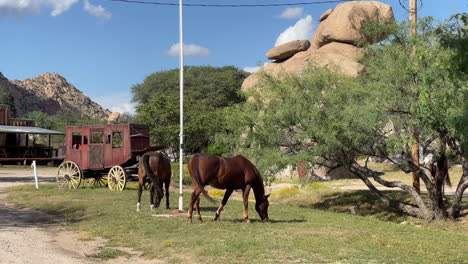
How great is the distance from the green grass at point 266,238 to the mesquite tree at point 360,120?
Answer: 3659 mm

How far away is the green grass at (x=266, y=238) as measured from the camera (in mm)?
7543

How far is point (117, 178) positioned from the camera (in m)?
20.5

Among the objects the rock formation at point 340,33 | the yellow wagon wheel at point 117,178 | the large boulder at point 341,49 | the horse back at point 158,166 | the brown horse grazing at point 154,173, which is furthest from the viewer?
the large boulder at point 341,49

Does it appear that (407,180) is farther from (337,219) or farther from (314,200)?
(337,219)

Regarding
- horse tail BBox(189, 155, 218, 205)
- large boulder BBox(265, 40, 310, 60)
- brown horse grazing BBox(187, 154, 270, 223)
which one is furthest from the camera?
large boulder BBox(265, 40, 310, 60)

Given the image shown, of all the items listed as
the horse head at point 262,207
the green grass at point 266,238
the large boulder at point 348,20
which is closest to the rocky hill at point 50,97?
the large boulder at point 348,20

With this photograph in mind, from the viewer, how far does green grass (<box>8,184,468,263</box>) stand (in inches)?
297

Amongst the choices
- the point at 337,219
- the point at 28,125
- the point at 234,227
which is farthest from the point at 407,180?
the point at 28,125

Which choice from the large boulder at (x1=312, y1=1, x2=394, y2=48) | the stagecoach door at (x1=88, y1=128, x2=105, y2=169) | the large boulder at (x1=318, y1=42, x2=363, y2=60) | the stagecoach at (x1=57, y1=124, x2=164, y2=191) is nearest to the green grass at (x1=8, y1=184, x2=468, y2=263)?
the stagecoach at (x1=57, y1=124, x2=164, y2=191)

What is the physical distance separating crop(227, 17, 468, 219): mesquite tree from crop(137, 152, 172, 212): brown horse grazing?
3.92 metres

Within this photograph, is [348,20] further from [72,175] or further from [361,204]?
[72,175]

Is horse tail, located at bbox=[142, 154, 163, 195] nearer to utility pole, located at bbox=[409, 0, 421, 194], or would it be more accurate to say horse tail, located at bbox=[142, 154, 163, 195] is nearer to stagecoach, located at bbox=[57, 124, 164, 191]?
stagecoach, located at bbox=[57, 124, 164, 191]

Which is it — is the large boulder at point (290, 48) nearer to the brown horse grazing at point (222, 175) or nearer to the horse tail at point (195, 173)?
the brown horse grazing at point (222, 175)

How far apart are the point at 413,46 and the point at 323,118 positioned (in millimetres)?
3792
